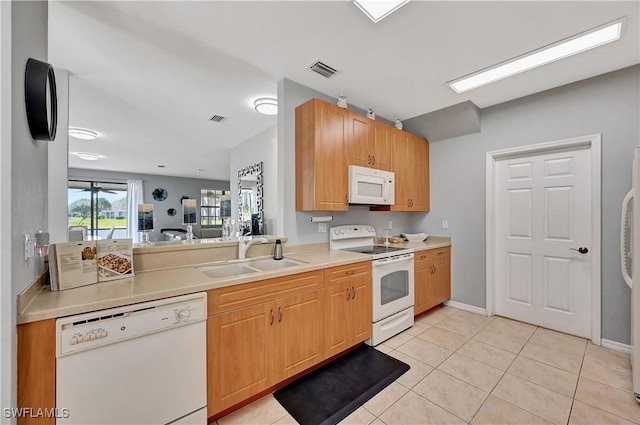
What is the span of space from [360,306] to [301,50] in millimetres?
2286

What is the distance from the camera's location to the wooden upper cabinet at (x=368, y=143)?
9.00 ft

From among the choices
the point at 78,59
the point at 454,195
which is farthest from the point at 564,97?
the point at 78,59

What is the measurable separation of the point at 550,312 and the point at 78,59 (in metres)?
5.31

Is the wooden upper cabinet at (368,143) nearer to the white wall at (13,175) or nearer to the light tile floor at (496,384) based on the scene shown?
the light tile floor at (496,384)

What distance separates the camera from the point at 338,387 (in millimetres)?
1929

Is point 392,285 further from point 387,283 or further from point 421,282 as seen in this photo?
point 421,282

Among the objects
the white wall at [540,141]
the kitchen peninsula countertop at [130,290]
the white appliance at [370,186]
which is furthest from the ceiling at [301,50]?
the kitchen peninsula countertop at [130,290]

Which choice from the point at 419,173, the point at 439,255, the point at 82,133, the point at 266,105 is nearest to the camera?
the point at 266,105

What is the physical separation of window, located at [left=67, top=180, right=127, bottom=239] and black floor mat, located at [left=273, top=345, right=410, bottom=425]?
726 centimetres

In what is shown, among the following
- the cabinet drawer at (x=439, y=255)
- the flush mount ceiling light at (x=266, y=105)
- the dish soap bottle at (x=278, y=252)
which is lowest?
the cabinet drawer at (x=439, y=255)

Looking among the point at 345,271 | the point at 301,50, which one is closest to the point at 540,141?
the point at 345,271

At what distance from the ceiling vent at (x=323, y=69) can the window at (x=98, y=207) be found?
7.31m

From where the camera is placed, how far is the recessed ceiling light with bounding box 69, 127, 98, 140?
3781mm

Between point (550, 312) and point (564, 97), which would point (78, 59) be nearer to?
point (564, 97)
